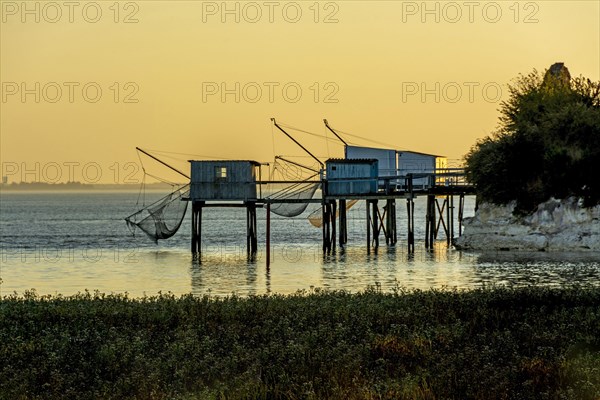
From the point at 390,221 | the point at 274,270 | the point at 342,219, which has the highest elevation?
the point at 342,219

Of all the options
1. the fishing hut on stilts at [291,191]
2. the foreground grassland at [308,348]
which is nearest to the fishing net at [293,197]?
the fishing hut on stilts at [291,191]

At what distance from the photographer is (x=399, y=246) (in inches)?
3179

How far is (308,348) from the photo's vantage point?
70.0 feet

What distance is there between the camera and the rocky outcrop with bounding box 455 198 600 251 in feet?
206

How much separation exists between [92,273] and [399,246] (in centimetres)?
2936

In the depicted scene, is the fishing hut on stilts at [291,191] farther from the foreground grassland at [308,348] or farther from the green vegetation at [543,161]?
the foreground grassland at [308,348]

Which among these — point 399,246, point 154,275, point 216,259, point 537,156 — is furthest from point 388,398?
point 399,246

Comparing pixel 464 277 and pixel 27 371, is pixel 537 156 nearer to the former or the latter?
pixel 464 277

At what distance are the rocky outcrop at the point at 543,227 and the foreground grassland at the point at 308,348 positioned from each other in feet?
109

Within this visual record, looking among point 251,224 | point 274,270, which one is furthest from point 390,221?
point 274,270

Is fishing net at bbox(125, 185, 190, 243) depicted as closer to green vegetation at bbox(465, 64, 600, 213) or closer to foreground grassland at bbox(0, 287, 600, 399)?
green vegetation at bbox(465, 64, 600, 213)

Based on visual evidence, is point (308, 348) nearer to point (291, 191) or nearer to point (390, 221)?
point (291, 191)

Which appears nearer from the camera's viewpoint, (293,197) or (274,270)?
(274,270)

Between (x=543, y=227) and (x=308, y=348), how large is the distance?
150ft
